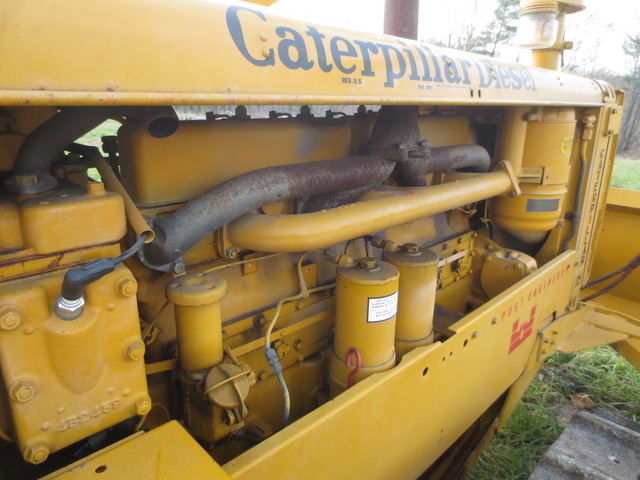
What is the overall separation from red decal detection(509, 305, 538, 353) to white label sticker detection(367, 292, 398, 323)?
0.92 metres

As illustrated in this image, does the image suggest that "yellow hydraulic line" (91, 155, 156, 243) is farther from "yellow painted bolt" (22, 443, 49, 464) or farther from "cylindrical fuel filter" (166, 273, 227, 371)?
"yellow painted bolt" (22, 443, 49, 464)

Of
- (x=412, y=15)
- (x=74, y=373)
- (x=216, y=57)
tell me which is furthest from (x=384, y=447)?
(x=412, y=15)

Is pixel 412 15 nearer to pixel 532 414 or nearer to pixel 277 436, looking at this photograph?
pixel 532 414

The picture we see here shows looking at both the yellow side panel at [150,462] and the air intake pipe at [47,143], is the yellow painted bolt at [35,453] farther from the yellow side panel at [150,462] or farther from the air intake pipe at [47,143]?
the air intake pipe at [47,143]

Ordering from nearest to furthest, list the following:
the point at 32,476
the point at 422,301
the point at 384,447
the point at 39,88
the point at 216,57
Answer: the point at 39,88, the point at 216,57, the point at 32,476, the point at 384,447, the point at 422,301

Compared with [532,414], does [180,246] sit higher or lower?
higher

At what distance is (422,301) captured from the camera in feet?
5.80

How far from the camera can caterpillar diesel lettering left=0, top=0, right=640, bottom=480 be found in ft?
2.70

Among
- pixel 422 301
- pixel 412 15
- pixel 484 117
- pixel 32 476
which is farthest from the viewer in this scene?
pixel 412 15

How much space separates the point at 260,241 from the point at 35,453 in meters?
0.72

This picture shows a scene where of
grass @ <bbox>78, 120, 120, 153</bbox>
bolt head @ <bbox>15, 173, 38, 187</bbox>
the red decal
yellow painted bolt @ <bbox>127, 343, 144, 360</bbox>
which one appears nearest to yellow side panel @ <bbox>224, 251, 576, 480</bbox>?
the red decal

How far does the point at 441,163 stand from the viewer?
2064 mm

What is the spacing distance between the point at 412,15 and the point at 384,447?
2.86m

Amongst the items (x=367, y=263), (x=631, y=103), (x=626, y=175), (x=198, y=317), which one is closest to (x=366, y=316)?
(x=367, y=263)
